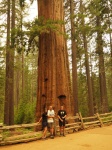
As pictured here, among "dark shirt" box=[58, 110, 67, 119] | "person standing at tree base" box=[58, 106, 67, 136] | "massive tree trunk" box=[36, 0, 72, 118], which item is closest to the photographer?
"person standing at tree base" box=[58, 106, 67, 136]

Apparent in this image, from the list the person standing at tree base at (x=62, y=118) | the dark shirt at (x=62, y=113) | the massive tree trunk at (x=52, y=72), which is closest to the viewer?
the person standing at tree base at (x=62, y=118)

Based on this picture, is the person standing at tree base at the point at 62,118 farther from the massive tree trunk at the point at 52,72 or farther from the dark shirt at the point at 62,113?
the massive tree trunk at the point at 52,72

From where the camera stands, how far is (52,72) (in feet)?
38.8

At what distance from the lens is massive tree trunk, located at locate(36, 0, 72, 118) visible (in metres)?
11.7

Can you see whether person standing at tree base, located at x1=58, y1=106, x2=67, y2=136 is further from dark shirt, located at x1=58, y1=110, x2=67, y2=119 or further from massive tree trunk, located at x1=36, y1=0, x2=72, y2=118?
massive tree trunk, located at x1=36, y1=0, x2=72, y2=118

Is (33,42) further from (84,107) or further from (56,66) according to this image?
(84,107)

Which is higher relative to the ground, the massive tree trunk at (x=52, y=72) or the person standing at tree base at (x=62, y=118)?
the massive tree trunk at (x=52, y=72)

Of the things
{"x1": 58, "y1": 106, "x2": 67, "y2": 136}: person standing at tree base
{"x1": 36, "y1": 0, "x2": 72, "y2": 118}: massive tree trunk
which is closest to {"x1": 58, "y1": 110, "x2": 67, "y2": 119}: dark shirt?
{"x1": 58, "y1": 106, "x2": 67, "y2": 136}: person standing at tree base

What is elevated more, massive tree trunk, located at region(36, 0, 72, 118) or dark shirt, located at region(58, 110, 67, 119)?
massive tree trunk, located at region(36, 0, 72, 118)

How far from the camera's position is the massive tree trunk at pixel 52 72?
461 inches

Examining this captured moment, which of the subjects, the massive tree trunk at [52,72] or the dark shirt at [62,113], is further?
the massive tree trunk at [52,72]

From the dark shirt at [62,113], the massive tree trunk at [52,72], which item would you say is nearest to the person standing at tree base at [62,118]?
the dark shirt at [62,113]

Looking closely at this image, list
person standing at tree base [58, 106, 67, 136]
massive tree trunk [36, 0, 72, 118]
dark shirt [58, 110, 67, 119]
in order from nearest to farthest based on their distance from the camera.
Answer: person standing at tree base [58, 106, 67, 136]
dark shirt [58, 110, 67, 119]
massive tree trunk [36, 0, 72, 118]

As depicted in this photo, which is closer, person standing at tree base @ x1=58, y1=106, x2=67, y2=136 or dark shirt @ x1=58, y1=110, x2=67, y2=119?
person standing at tree base @ x1=58, y1=106, x2=67, y2=136
